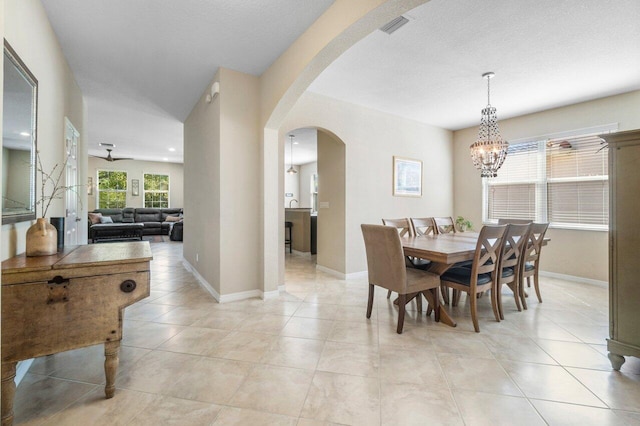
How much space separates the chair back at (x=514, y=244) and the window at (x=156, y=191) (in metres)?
10.9

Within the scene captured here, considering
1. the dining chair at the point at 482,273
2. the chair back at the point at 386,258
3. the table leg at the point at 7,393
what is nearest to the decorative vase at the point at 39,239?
the table leg at the point at 7,393

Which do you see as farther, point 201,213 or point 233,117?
point 201,213

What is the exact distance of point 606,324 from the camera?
8.59ft

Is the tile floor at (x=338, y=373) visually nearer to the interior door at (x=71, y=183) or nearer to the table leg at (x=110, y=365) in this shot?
the table leg at (x=110, y=365)

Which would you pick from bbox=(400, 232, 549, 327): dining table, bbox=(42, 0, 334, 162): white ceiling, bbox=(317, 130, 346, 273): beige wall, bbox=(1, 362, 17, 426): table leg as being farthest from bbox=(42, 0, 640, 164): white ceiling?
bbox=(1, 362, 17, 426): table leg

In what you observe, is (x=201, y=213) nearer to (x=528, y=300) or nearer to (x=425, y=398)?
(x=425, y=398)

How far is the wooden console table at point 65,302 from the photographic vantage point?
4.45ft

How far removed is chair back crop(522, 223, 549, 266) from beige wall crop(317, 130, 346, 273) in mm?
2234

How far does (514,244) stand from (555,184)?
8.57 ft

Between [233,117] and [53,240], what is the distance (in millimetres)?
2034

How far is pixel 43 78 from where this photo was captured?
2.15 meters

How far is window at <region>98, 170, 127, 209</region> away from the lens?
378 inches

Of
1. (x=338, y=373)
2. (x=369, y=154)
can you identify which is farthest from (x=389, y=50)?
(x=338, y=373)

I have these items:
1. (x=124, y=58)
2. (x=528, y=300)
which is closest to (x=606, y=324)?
(x=528, y=300)
